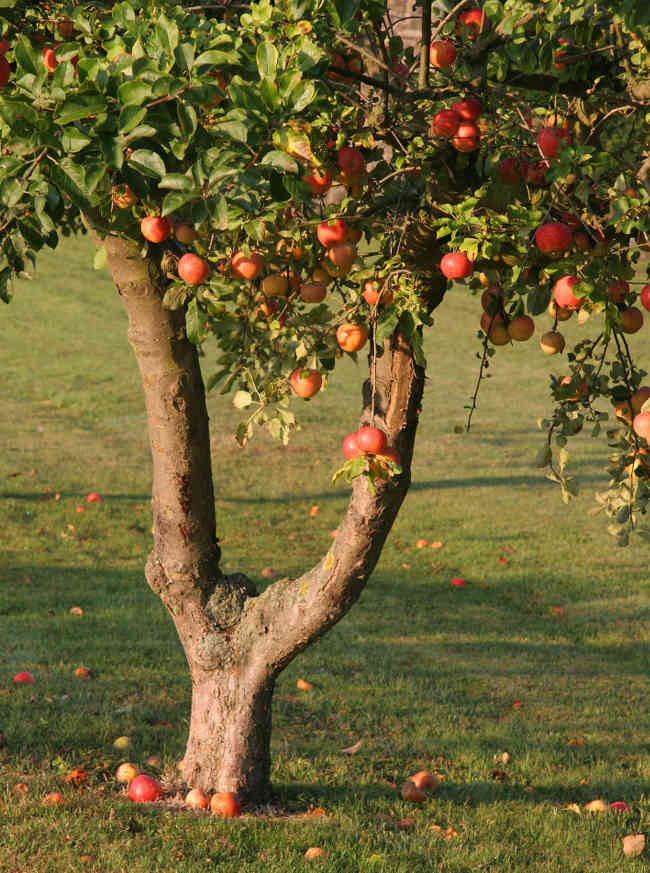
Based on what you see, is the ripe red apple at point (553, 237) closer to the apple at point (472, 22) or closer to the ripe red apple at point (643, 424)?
Result: the ripe red apple at point (643, 424)

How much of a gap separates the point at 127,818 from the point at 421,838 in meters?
1.47

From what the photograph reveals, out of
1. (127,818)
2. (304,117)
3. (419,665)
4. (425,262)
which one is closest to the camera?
(304,117)

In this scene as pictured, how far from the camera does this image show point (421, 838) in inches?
193

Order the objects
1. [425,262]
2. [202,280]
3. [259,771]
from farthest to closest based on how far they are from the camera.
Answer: [259,771] → [425,262] → [202,280]

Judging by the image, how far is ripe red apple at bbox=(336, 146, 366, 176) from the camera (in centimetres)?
351

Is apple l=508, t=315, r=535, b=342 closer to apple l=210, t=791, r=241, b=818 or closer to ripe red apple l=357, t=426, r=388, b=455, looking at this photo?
ripe red apple l=357, t=426, r=388, b=455

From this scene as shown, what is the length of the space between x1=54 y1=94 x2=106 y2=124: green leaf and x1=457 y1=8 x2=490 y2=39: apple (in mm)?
1785

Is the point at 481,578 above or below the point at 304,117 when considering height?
below

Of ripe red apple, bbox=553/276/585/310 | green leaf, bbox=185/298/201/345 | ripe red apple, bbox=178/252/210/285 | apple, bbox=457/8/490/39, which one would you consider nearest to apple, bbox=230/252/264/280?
ripe red apple, bbox=178/252/210/285

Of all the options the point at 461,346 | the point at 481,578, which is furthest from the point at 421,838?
the point at 461,346

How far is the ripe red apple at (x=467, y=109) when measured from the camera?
3.55 meters

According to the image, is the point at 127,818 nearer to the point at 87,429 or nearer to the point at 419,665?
the point at 419,665

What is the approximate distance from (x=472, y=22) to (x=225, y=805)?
3845mm

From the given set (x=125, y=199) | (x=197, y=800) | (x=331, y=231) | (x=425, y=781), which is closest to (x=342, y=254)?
(x=331, y=231)
